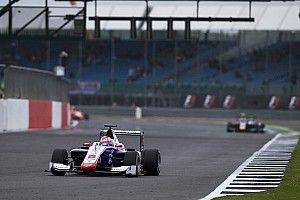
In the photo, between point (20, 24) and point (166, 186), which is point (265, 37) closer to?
point (20, 24)

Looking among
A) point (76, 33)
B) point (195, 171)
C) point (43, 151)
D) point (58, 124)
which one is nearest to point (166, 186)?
point (195, 171)

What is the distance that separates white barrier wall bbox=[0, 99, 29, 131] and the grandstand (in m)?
32.4

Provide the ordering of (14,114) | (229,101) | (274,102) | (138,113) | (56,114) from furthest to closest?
(229,101)
(138,113)
(274,102)
(56,114)
(14,114)

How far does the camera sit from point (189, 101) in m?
79.4

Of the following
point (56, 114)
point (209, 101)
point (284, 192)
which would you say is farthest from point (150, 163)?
point (209, 101)

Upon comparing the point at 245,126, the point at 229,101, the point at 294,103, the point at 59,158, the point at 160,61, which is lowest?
the point at 245,126

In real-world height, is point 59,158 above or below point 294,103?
below

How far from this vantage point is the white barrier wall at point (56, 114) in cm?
5019

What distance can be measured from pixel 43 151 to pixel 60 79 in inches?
1086

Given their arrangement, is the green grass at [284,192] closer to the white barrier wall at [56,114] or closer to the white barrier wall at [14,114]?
the white barrier wall at [14,114]

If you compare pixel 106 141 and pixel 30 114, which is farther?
pixel 30 114

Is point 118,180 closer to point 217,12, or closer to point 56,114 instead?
point 56,114

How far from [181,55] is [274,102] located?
30.9ft

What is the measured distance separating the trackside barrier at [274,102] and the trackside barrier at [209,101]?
452cm
